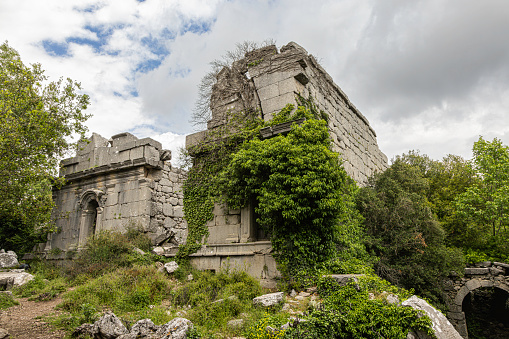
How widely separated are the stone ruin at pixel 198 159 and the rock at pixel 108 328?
357cm

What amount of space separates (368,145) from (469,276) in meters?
6.77

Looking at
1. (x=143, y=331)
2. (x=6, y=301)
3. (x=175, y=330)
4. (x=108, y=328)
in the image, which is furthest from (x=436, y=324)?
(x=6, y=301)

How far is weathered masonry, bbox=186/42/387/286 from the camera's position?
837 cm

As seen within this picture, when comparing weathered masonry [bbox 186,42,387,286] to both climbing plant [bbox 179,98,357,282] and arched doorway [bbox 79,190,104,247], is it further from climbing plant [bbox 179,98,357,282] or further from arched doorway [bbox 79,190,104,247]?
arched doorway [bbox 79,190,104,247]

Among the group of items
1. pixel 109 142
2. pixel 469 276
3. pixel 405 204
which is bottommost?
pixel 469 276

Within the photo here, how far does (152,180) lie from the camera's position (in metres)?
11.6

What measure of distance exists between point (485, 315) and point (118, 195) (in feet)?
57.6

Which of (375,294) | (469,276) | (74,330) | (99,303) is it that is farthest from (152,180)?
(469,276)

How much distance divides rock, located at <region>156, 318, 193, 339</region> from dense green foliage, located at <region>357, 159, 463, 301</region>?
21.6 feet

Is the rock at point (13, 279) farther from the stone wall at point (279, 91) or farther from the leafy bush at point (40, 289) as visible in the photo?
the stone wall at point (279, 91)

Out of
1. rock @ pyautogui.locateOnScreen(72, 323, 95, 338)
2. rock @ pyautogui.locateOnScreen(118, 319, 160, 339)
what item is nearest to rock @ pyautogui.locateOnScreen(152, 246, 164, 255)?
rock @ pyautogui.locateOnScreen(72, 323, 95, 338)

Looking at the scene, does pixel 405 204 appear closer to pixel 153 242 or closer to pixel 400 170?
pixel 400 170

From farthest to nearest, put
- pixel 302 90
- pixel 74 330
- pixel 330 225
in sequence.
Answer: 1. pixel 302 90
2. pixel 330 225
3. pixel 74 330

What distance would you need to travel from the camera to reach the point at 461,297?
1249 centimetres
